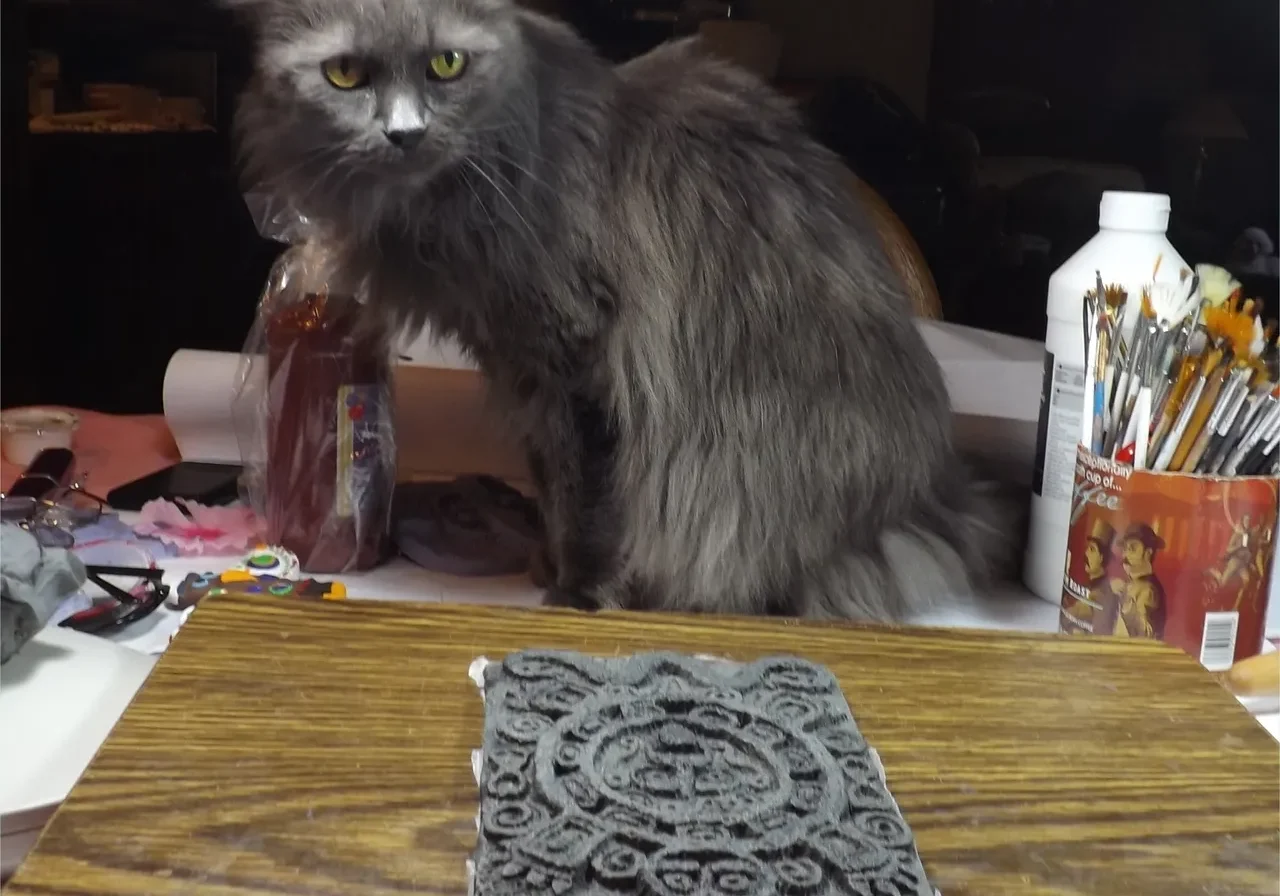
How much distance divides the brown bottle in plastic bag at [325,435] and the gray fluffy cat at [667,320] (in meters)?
0.06

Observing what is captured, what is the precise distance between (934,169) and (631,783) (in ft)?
2.81

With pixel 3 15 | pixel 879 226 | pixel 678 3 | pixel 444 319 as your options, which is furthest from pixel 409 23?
pixel 3 15

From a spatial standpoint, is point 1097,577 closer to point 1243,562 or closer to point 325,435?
point 1243,562

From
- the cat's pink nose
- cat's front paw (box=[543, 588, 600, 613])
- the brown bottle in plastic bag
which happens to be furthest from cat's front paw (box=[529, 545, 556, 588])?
the cat's pink nose

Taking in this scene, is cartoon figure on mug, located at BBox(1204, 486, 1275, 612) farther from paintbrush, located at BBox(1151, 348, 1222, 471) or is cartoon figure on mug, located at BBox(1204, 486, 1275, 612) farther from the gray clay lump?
the gray clay lump

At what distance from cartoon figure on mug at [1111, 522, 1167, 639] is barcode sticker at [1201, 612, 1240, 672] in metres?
0.03

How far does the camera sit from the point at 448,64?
30.6 inches

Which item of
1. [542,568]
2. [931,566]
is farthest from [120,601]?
[931,566]

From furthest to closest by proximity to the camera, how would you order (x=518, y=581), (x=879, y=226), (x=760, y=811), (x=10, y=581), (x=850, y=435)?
1. (x=879, y=226)
2. (x=518, y=581)
3. (x=850, y=435)
4. (x=10, y=581)
5. (x=760, y=811)

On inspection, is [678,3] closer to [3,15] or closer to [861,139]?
[861,139]

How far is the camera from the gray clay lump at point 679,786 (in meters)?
0.44

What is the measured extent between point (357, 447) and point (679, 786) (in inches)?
21.8

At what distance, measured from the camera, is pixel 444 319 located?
90 cm

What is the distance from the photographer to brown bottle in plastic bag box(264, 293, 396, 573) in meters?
0.94
